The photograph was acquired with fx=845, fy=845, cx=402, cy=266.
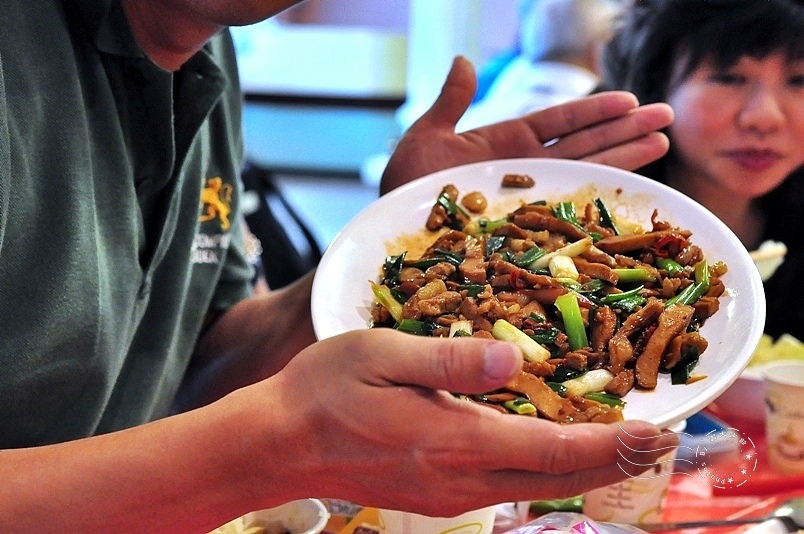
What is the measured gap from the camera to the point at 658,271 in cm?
129

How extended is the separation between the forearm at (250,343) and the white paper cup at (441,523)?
0.54 metres

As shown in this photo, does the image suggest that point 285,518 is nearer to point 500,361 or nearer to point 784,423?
point 500,361

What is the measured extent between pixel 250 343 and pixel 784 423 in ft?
3.33

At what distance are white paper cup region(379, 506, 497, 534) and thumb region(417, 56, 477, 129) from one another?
0.79 meters

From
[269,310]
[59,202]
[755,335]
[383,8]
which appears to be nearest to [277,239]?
[269,310]

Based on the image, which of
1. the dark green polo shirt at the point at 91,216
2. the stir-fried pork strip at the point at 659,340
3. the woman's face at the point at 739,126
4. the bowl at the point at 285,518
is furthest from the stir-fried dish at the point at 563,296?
the woman's face at the point at 739,126

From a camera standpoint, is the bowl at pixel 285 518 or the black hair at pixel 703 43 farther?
the black hair at pixel 703 43

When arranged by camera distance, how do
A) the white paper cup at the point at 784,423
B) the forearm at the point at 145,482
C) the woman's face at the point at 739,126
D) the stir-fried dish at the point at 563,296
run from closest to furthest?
the forearm at the point at 145,482
the stir-fried dish at the point at 563,296
the white paper cup at the point at 784,423
the woman's face at the point at 739,126

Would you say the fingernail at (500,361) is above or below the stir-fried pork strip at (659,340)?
above

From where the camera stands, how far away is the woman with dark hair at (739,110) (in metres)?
1.99

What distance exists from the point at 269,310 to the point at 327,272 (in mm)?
456

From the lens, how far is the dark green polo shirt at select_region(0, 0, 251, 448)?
1123mm

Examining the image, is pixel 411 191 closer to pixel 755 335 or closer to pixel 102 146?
pixel 102 146

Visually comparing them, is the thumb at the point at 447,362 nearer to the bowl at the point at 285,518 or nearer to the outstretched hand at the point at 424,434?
the outstretched hand at the point at 424,434
